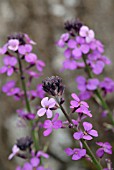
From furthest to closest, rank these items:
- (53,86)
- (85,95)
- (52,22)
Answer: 1. (52,22)
2. (85,95)
3. (53,86)

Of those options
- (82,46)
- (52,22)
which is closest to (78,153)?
(82,46)

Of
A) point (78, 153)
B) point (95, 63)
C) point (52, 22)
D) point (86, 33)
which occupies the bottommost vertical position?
point (78, 153)

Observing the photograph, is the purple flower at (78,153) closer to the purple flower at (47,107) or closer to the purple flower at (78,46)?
the purple flower at (47,107)

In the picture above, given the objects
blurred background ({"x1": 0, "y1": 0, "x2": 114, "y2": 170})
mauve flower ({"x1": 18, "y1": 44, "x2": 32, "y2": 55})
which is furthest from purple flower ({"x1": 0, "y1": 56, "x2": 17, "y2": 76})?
blurred background ({"x1": 0, "y1": 0, "x2": 114, "y2": 170})

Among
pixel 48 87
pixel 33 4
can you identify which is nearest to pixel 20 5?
pixel 33 4

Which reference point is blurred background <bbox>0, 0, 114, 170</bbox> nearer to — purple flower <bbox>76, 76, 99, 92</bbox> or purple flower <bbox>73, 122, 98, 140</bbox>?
purple flower <bbox>76, 76, 99, 92</bbox>

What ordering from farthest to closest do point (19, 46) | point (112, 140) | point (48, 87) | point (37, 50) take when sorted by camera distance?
point (37, 50) < point (112, 140) < point (19, 46) < point (48, 87)

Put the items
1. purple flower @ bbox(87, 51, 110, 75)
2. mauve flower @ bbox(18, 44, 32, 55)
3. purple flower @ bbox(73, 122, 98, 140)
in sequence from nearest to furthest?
purple flower @ bbox(73, 122, 98, 140) → mauve flower @ bbox(18, 44, 32, 55) → purple flower @ bbox(87, 51, 110, 75)

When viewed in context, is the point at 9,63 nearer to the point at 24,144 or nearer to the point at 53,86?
the point at 24,144

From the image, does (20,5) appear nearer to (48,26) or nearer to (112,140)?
(48,26)

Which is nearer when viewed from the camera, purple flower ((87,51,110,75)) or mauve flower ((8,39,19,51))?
mauve flower ((8,39,19,51))


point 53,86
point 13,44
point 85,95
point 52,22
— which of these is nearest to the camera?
point 53,86
